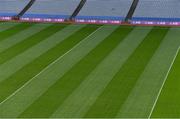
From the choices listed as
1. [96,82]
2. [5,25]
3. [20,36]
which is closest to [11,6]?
[5,25]

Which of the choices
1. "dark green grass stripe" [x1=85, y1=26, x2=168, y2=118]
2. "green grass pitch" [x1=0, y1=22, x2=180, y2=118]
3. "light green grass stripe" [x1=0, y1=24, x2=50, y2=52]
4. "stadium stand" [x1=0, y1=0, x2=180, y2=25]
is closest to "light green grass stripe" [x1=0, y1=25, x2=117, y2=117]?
"green grass pitch" [x1=0, y1=22, x2=180, y2=118]

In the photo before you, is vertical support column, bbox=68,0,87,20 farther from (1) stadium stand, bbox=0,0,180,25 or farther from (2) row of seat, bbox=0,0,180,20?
(2) row of seat, bbox=0,0,180,20

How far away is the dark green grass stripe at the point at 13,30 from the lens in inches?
1094

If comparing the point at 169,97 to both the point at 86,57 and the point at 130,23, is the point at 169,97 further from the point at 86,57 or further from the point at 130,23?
the point at 130,23

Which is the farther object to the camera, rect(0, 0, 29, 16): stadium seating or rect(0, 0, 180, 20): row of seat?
rect(0, 0, 29, 16): stadium seating

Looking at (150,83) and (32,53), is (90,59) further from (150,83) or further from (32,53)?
(150,83)

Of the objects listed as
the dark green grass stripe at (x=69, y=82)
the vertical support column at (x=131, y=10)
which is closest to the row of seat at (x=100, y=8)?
the vertical support column at (x=131, y=10)

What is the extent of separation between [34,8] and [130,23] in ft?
30.4

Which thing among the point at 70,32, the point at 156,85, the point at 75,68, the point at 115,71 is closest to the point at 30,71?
the point at 75,68

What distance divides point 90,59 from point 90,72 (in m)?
2.10

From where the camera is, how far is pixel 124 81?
19000mm

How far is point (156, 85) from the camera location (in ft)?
60.5

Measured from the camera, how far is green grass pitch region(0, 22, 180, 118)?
1628 cm

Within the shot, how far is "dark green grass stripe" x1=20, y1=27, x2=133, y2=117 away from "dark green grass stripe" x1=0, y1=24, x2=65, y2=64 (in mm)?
4090
